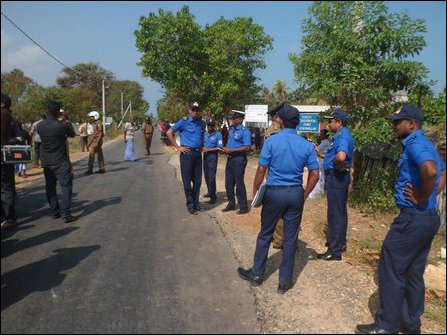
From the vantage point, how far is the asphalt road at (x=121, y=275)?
3.35 meters

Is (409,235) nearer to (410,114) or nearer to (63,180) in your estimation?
(410,114)

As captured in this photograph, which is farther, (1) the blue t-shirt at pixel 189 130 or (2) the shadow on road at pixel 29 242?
(1) the blue t-shirt at pixel 189 130

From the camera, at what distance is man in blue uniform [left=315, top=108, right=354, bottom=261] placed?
16.2 ft

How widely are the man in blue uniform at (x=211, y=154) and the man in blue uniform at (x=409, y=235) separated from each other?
481 cm

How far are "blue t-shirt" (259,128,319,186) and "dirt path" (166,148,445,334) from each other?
1153 millimetres

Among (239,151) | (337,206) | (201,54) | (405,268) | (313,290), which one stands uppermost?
(201,54)

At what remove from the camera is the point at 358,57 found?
22.7ft

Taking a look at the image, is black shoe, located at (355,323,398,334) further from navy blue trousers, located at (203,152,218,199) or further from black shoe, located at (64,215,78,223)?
navy blue trousers, located at (203,152,218,199)

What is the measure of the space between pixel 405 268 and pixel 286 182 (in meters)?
1.34

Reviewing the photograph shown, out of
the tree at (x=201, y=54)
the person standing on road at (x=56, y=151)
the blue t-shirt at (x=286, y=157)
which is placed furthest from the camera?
the tree at (x=201, y=54)

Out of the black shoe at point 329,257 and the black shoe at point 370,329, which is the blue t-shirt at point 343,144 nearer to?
the black shoe at point 329,257

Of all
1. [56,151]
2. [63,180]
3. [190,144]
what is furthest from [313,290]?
[56,151]

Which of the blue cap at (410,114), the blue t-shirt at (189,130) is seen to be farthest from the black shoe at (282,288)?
the blue t-shirt at (189,130)

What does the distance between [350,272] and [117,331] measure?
2.79 meters
